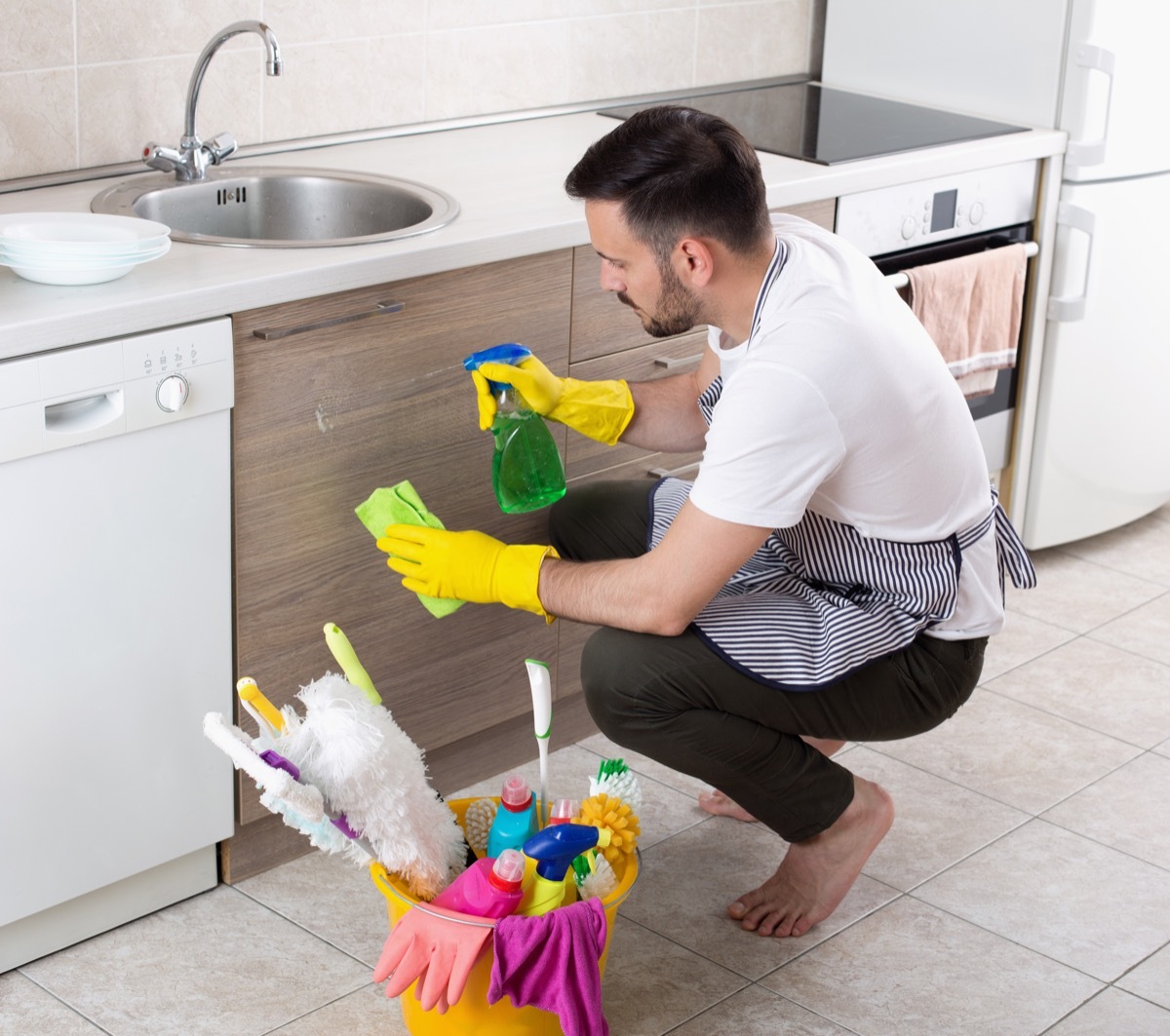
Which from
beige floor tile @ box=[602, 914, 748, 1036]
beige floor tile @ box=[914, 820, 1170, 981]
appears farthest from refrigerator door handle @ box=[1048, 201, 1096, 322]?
beige floor tile @ box=[602, 914, 748, 1036]

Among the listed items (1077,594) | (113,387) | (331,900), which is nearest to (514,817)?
(331,900)

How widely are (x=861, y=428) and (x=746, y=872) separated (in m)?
0.76

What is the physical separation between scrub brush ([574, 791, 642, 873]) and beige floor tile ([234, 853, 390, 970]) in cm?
38

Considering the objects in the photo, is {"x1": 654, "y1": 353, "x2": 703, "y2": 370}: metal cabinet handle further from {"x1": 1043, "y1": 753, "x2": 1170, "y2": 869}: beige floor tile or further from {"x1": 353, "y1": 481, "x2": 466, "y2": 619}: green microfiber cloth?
{"x1": 1043, "y1": 753, "x2": 1170, "y2": 869}: beige floor tile

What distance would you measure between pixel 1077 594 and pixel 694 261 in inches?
67.5

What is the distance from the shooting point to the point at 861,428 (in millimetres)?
1771

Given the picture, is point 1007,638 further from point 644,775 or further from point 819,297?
point 819,297

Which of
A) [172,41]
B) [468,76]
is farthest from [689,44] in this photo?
[172,41]

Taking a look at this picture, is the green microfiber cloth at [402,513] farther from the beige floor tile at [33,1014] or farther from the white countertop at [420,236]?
the beige floor tile at [33,1014]

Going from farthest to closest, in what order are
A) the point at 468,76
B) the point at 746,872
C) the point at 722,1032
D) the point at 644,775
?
1. the point at 468,76
2. the point at 644,775
3. the point at 746,872
4. the point at 722,1032

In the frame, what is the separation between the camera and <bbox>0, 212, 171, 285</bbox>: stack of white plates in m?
1.73

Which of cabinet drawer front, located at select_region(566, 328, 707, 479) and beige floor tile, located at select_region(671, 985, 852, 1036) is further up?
cabinet drawer front, located at select_region(566, 328, 707, 479)

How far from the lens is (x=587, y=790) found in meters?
2.41

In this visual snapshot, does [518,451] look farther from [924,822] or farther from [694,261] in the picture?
[924,822]
